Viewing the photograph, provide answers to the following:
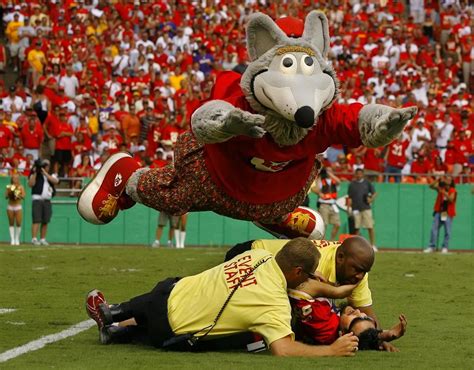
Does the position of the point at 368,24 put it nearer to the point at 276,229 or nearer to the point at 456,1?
the point at 456,1

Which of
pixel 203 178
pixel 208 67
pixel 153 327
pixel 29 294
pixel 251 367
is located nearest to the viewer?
pixel 251 367

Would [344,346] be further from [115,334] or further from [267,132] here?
[115,334]

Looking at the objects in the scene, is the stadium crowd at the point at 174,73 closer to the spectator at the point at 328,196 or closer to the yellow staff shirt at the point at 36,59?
the yellow staff shirt at the point at 36,59

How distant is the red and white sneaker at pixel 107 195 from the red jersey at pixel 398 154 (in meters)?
12.5

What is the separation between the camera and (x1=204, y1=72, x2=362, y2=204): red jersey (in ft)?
22.6

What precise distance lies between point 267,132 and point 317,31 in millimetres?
713

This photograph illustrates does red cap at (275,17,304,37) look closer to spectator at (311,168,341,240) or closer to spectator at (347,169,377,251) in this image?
spectator at (347,169,377,251)

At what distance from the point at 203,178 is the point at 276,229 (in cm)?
107

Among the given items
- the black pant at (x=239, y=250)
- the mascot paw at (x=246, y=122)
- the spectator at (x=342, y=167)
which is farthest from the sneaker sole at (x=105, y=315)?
the spectator at (x=342, y=167)

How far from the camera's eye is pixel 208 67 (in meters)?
22.7

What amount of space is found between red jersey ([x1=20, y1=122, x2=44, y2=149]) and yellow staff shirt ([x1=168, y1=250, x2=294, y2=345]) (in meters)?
13.4

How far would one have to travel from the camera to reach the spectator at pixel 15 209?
1908 cm

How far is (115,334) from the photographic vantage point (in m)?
7.07

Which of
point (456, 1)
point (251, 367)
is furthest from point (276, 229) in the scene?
point (456, 1)
